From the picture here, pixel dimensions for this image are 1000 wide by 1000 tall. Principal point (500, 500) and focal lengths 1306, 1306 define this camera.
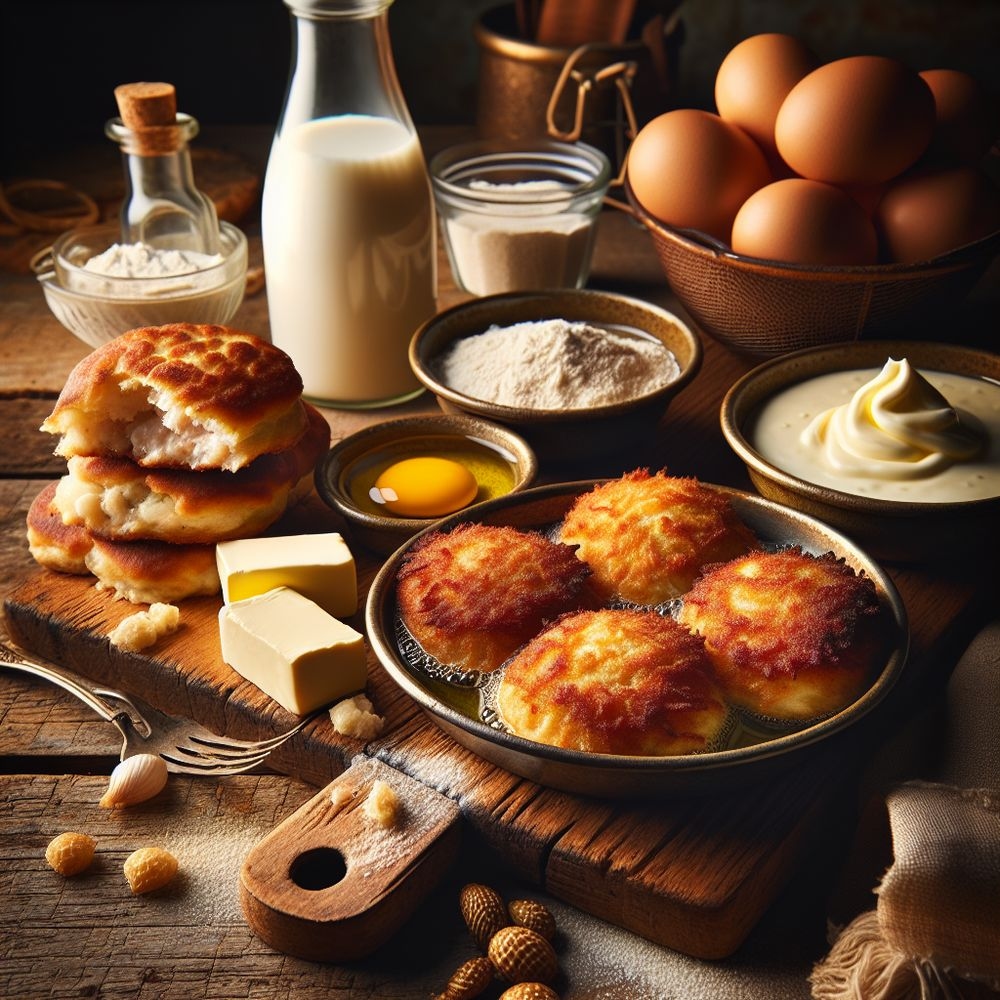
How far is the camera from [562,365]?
1857mm

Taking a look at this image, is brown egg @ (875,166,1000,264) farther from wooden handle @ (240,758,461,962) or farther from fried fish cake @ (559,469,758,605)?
wooden handle @ (240,758,461,962)

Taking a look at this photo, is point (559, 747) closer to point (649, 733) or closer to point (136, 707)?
point (649, 733)

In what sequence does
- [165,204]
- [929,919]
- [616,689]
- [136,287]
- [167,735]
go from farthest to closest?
[165,204] → [136,287] → [167,735] → [616,689] → [929,919]

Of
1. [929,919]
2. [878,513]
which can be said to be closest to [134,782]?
[929,919]

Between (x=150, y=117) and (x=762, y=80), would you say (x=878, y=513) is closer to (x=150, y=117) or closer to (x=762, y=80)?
Answer: (x=762, y=80)

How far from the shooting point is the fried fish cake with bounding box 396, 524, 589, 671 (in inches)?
53.9

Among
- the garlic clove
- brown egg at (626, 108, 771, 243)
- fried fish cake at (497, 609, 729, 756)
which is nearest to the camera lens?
fried fish cake at (497, 609, 729, 756)

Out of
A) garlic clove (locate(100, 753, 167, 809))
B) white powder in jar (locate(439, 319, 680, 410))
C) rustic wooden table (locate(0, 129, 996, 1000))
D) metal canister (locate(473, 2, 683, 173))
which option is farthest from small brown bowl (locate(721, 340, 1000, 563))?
metal canister (locate(473, 2, 683, 173))

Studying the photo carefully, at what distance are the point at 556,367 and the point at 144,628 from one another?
Answer: 69cm

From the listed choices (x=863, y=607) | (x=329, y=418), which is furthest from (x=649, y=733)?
(x=329, y=418)

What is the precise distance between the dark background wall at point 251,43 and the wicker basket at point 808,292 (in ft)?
5.43

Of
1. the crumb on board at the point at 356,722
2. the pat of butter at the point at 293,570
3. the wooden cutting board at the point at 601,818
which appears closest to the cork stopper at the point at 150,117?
the pat of butter at the point at 293,570

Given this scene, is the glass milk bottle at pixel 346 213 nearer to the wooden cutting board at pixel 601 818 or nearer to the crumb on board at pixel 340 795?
the wooden cutting board at pixel 601 818

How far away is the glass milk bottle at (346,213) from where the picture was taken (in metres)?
1.88
